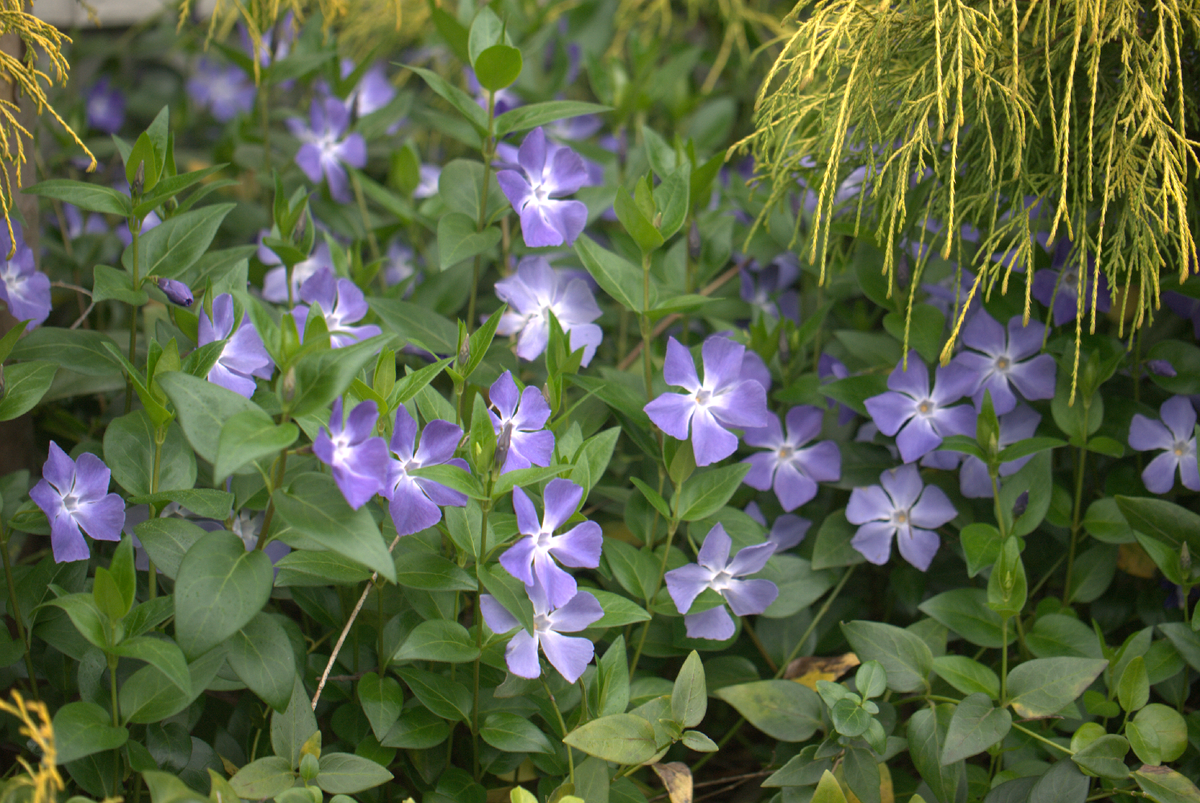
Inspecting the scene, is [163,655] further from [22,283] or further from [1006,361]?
[1006,361]

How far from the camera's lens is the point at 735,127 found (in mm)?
2250

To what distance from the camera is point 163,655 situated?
0.81m

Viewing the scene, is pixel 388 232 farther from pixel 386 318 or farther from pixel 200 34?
pixel 200 34

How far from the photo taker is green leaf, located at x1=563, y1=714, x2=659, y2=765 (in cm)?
89

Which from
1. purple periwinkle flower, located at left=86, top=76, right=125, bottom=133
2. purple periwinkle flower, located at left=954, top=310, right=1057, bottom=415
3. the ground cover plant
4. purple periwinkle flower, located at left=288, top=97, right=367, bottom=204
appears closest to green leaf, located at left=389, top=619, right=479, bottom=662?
the ground cover plant

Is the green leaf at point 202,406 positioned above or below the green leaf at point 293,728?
above

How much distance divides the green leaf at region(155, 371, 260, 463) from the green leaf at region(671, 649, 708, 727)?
0.52 meters

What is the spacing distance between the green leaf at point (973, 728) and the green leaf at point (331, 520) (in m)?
0.65

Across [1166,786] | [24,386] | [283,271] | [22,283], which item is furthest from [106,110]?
[1166,786]

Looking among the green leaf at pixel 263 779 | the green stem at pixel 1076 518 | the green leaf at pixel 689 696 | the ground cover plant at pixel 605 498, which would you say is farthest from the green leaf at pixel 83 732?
the green stem at pixel 1076 518

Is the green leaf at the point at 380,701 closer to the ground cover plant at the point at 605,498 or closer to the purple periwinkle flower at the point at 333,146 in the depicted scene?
the ground cover plant at the point at 605,498

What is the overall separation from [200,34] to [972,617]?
2.26 metres

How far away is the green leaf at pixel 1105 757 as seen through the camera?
3.10 ft

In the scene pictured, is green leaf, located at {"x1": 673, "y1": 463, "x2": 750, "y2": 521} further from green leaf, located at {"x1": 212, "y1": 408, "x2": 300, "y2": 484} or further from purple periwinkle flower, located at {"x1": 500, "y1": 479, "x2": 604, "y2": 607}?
green leaf, located at {"x1": 212, "y1": 408, "x2": 300, "y2": 484}
